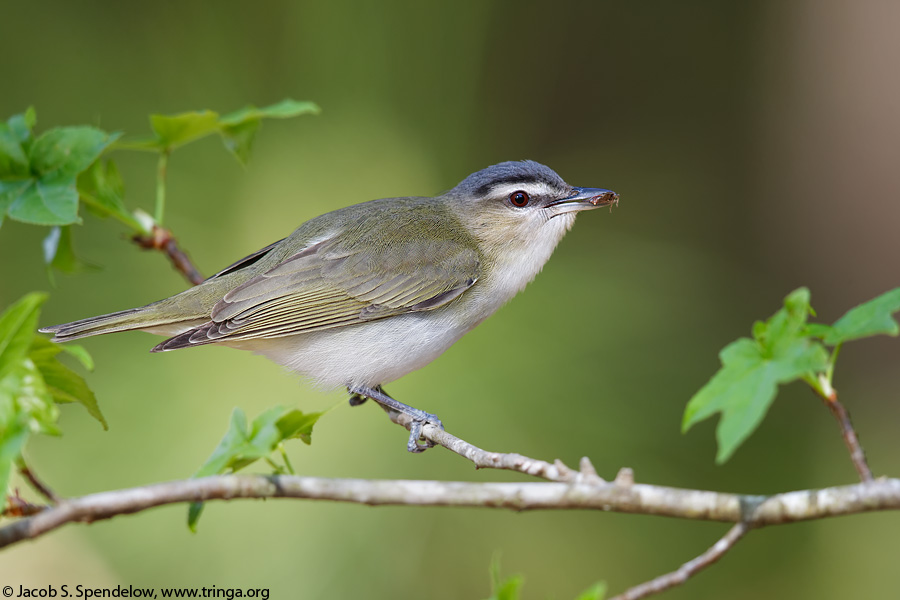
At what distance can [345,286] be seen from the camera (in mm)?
3854

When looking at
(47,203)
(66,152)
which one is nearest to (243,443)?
(47,203)

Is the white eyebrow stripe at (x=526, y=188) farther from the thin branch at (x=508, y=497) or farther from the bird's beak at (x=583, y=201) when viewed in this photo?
the thin branch at (x=508, y=497)

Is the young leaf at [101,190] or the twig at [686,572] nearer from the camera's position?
the twig at [686,572]

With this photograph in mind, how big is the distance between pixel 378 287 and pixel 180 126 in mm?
1222

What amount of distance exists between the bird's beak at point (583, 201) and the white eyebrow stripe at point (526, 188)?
0.25 feet

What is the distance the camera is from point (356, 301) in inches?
151

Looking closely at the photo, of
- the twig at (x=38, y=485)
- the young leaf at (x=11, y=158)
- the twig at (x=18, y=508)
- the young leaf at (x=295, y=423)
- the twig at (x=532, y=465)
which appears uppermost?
the young leaf at (x=11, y=158)

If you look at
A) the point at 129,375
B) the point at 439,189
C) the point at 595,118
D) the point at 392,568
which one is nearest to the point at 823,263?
Result: the point at 595,118

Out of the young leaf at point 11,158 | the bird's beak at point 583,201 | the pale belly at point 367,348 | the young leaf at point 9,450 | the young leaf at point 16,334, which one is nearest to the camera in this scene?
the young leaf at point 9,450

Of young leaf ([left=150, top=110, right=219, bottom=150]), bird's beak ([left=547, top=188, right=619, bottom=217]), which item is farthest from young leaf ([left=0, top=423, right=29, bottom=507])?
bird's beak ([left=547, top=188, right=619, bottom=217])

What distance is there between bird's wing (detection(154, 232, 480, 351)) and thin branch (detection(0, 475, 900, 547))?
2.06 meters

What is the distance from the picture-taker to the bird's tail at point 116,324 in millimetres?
3432

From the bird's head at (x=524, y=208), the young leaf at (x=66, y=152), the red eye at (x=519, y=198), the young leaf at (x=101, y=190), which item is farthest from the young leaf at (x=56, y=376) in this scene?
the red eye at (x=519, y=198)

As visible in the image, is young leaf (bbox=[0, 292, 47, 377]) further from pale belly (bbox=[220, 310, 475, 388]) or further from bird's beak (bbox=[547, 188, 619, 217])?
bird's beak (bbox=[547, 188, 619, 217])
